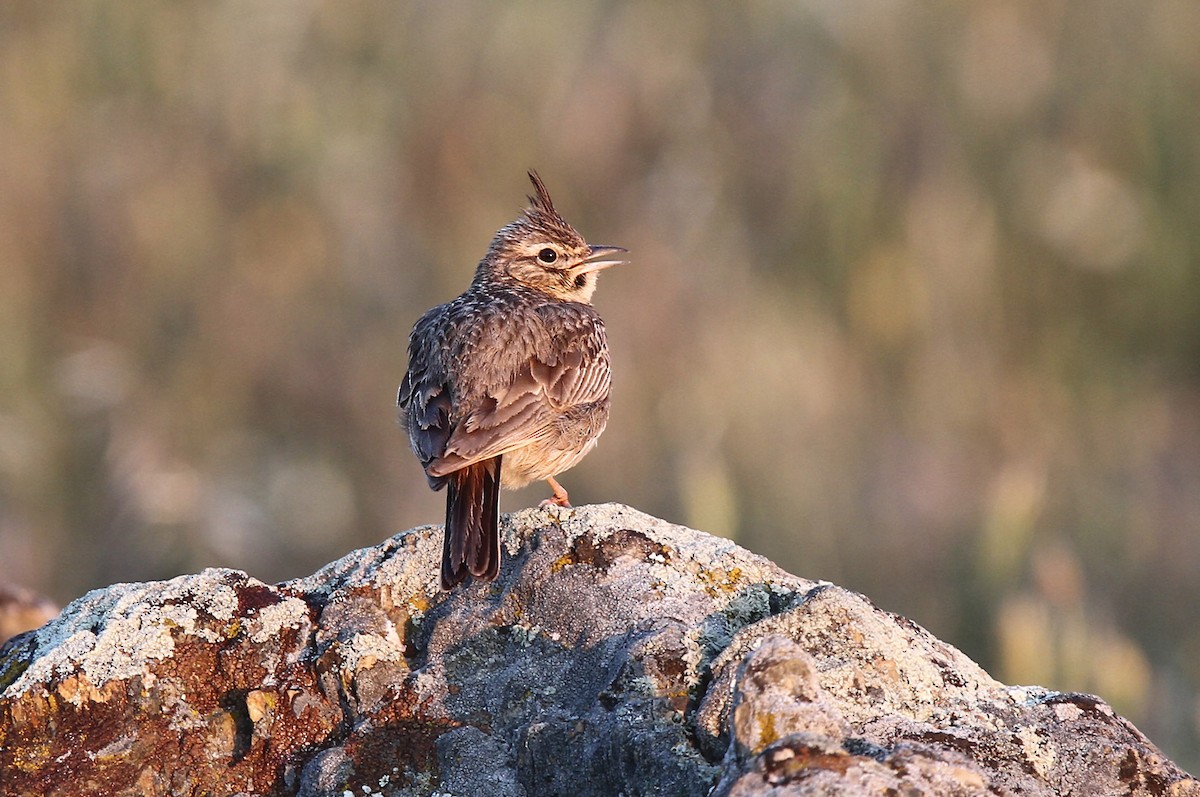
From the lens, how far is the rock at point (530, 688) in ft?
9.73

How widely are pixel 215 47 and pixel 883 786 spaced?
9.07 meters

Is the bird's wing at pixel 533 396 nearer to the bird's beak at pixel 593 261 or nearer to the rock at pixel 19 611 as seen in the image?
the bird's beak at pixel 593 261

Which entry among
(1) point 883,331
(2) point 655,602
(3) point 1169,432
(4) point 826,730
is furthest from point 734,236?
(4) point 826,730

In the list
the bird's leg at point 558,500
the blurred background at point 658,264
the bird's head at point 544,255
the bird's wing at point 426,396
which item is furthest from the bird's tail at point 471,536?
the blurred background at point 658,264

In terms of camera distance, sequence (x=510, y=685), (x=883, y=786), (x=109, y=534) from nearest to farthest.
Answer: (x=883, y=786), (x=510, y=685), (x=109, y=534)

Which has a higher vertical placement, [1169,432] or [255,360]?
[255,360]

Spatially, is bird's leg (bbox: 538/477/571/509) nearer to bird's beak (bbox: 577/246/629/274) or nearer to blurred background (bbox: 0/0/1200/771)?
bird's beak (bbox: 577/246/629/274)

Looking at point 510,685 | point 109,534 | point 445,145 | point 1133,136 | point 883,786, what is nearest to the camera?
point 883,786

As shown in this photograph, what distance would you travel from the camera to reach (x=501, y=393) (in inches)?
192

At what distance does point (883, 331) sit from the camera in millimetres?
9477

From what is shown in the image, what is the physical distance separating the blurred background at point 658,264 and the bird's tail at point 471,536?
3718 mm

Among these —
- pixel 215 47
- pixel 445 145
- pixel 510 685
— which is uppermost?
pixel 215 47

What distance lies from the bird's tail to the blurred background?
3.72 meters

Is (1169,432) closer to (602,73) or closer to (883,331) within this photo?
(883,331)
